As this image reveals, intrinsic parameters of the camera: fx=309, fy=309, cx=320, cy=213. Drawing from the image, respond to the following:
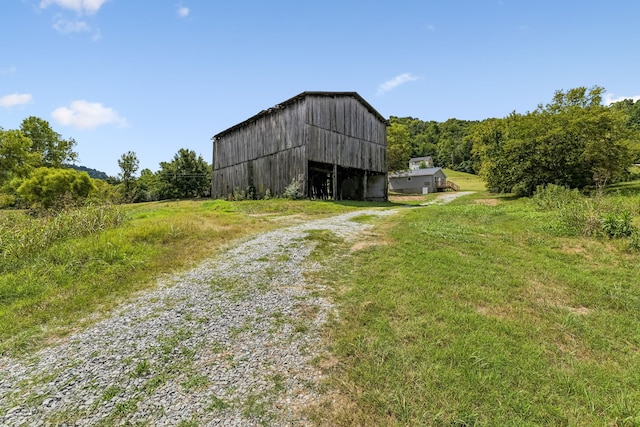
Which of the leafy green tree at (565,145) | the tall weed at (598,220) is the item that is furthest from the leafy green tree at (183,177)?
the tall weed at (598,220)

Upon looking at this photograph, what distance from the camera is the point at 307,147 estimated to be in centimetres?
2109

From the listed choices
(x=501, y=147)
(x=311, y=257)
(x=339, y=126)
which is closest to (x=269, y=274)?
(x=311, y=257)

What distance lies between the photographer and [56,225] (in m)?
8.49

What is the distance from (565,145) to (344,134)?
15251 mm

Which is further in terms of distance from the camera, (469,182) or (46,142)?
(469,182)

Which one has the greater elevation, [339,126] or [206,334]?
[339,126]

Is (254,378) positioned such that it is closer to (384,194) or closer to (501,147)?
(384,194)

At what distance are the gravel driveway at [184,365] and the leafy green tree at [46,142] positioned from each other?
5143 cm

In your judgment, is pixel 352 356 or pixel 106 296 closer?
pixel 352 356

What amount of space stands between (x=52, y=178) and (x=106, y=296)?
2252 cm

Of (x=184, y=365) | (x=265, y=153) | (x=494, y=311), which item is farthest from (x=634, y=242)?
(x=265, y=153)

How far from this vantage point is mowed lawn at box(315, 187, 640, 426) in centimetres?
295

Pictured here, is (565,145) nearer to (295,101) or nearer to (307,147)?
(307,147)

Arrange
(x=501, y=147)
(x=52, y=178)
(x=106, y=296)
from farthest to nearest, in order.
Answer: (x=501, y=147)
(x=52, y=178)
(x=106, y=296)
